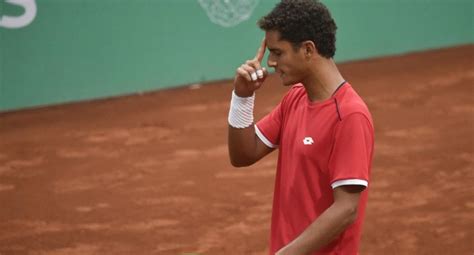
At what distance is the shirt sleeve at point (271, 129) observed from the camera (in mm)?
3617

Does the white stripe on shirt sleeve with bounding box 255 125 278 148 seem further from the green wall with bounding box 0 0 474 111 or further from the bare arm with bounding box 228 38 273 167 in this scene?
the green wall with bounding box 0 0 474 111

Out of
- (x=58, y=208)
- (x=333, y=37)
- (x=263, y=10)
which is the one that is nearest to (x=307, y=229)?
(x=333, y=37)

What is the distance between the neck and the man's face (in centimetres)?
4

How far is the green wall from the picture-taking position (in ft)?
Result: 33.0

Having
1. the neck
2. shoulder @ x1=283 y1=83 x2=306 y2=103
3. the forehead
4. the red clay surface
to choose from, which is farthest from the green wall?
the neck

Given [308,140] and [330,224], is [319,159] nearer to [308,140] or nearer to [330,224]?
[308,140]

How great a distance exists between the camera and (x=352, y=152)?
311 cm

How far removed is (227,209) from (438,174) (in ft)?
6.64

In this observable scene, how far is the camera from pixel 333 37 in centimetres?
333

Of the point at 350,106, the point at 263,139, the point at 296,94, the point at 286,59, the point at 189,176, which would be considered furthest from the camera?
the point at 189,176

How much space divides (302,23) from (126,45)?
24.9 ft

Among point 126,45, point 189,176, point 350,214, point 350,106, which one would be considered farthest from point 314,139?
point 126,45

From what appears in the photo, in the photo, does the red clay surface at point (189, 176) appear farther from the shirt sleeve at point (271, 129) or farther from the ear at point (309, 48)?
the ear at point (309, 48)

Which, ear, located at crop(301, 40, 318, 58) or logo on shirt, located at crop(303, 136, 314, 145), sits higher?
ear, located at crop(301, 40, 318, 58)
